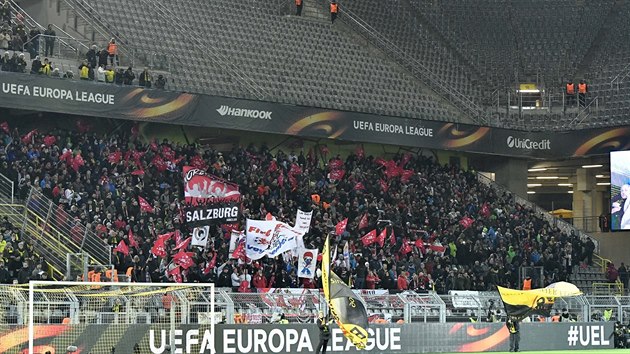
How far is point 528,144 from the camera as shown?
5459cm

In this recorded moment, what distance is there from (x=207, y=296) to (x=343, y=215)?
1622cm

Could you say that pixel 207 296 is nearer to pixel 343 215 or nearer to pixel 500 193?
pixel 343 215

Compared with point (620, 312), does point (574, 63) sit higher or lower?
higher

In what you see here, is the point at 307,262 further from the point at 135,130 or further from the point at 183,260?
the point at 135,130

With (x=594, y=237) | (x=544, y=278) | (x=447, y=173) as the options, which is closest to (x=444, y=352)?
(x=544, y=278)

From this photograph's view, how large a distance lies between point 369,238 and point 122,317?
57.0 ft

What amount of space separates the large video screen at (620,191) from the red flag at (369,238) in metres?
9.91

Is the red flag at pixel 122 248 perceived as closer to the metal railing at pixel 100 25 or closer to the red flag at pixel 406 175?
the metal railing at pixel 100 25

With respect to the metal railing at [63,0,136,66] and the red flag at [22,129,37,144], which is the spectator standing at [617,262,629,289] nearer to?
the metal railing at [63,0,136,66]

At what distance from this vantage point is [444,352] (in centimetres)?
3412

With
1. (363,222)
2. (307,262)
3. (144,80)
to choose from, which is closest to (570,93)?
(363,222)

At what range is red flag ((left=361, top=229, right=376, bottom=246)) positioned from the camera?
4416 cm

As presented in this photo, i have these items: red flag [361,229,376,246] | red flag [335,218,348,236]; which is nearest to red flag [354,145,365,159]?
red flag [361,229,376,246]

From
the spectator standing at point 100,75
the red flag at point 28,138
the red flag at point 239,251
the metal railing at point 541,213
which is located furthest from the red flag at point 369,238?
the red flag at point 28,138
